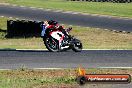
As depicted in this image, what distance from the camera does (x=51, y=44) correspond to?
19812 mm

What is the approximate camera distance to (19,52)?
19359 millimetres

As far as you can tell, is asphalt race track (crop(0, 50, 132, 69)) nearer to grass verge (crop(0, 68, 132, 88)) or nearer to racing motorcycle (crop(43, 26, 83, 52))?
racing motorcycle (crop(43, 26, 83, 52))

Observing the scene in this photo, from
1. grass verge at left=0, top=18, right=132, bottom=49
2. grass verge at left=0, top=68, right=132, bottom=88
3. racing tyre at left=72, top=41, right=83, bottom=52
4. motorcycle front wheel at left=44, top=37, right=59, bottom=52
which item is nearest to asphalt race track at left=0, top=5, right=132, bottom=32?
grass verge at left=0, top=18, right=132, bottom=49

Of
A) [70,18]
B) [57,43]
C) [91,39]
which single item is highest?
[57,43]

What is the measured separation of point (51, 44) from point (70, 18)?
15.7m

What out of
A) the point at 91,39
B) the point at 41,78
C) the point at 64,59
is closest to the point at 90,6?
the point at 91,39

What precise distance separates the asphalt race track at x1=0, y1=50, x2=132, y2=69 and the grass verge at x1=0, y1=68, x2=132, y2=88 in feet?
3.39

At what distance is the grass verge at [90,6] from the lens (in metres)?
38.9

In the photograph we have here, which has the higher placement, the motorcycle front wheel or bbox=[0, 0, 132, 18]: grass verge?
the motorcycle front wheel

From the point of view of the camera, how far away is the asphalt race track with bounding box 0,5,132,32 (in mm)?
32531

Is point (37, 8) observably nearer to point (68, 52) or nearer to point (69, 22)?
point (69, 22)

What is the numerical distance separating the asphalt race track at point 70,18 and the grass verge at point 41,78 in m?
15.8

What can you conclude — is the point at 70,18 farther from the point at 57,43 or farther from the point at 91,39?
the point at 57,43

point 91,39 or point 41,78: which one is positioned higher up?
point 41,78
